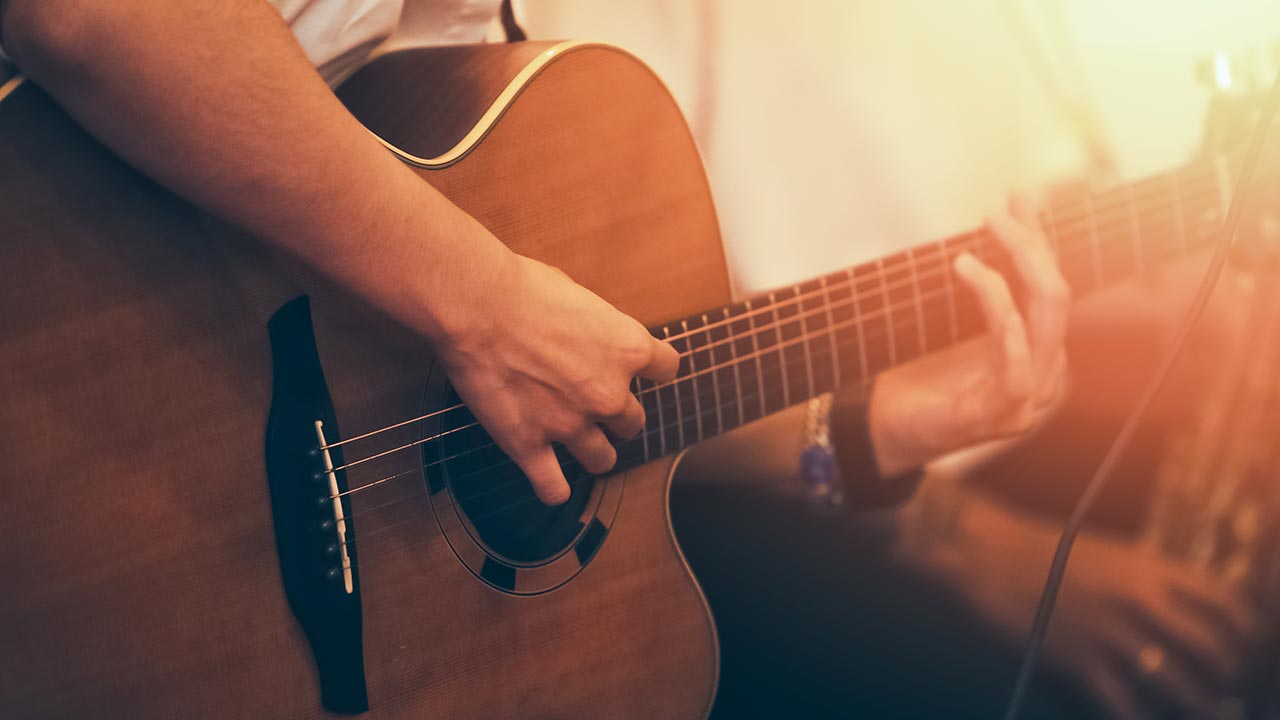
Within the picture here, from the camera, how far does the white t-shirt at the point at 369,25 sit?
2.10 feet

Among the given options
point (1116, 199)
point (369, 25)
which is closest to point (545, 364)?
point (369, 25)

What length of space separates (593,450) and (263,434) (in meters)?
0.23

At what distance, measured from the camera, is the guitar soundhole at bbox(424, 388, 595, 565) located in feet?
2.07

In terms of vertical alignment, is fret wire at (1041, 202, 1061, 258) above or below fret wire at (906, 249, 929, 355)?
above

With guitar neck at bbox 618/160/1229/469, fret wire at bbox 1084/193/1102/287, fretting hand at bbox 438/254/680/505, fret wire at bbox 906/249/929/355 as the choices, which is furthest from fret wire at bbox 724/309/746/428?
fret wire at bbox 1084/193/1102/287

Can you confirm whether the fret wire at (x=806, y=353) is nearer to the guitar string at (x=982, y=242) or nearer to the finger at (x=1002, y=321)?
the guitar string at (x=982, y=242)

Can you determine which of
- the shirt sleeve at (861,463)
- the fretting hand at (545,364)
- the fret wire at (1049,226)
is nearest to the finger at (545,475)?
the fretting hand at (545,364)

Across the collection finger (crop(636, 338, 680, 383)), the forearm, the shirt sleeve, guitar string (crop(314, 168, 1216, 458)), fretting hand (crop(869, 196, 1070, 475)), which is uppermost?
the forearm

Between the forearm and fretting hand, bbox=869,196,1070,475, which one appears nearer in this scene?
the forearm

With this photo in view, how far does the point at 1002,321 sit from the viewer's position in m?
0.86

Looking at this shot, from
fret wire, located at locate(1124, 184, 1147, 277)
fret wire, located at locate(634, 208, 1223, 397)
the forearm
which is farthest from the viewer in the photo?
fret wire, located at locate(1124, 184, 1147, 277)

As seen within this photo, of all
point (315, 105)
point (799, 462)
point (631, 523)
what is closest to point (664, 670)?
point (631, 523)

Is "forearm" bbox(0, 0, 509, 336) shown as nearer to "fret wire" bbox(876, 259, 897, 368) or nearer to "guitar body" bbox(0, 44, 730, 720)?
"guitar body" bbox(0, 44, 730, 720)

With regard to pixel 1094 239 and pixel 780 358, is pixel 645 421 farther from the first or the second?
pixel 1094 239
